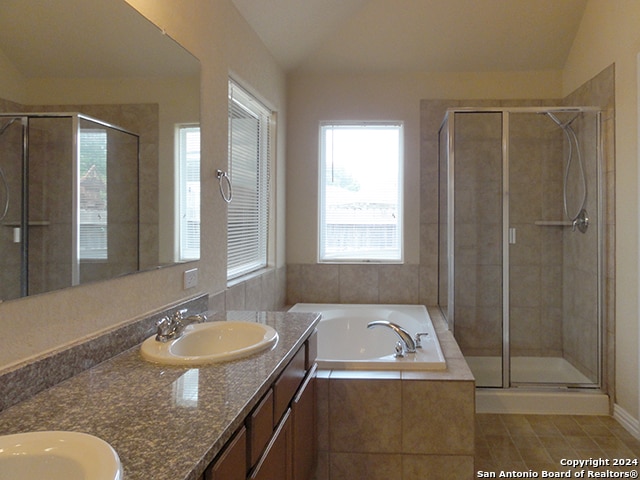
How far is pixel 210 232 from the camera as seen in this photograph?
2.25m

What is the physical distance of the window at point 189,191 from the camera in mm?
1919

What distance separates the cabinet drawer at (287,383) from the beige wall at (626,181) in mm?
2130

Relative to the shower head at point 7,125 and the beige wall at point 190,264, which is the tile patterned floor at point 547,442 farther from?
the shower head at point 7,125

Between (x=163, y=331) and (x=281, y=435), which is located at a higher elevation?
(x=163, y=331)

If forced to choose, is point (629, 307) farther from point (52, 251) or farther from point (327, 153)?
point (52, 251)

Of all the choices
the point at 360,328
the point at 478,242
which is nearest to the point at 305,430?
the point at 360,328

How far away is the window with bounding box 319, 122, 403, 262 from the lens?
3.88m

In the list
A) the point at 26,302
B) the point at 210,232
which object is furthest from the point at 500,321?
the point at 26,302

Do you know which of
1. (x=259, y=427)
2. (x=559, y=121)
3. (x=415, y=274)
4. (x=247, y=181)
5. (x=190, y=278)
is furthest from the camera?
(x=415, y=274)

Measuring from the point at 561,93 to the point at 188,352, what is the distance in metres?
3.58

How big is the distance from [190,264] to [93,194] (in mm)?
733

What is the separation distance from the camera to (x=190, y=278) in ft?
6.68

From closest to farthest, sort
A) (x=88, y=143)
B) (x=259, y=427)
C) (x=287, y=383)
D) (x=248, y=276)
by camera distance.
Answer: (x=259, y=427) → (x=88, y=143) → (x=287, y=383) → (x=248, y=276)

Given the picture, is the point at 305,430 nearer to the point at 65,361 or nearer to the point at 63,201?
the point at 65,361
